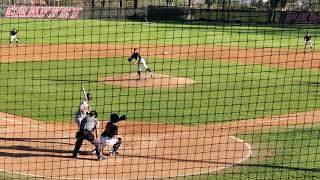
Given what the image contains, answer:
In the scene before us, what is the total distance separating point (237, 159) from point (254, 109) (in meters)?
5.92

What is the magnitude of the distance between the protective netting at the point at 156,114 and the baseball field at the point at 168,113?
40 millimetres

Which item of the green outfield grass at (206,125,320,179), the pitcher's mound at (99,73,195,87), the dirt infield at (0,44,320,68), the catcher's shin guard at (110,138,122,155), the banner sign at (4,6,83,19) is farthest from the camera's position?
the banner sign at (4,6,83,19)

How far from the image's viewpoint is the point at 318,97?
20.3m

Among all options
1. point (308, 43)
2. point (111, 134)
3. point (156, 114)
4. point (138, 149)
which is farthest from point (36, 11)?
point (111, 134)

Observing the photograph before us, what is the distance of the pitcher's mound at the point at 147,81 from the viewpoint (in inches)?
855

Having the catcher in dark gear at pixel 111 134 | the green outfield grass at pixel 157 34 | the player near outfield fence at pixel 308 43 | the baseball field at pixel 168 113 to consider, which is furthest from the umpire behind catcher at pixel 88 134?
the green outfield grass at pixel 157 34

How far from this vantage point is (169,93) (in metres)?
20.4

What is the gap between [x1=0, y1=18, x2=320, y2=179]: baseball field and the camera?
12000 millimetres

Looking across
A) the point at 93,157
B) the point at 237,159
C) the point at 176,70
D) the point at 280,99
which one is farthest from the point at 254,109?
the point at 176,70

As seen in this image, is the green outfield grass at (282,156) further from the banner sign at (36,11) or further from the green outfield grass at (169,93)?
the banner sign at (36,11)

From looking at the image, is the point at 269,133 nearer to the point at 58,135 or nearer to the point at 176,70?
the point at 58,135

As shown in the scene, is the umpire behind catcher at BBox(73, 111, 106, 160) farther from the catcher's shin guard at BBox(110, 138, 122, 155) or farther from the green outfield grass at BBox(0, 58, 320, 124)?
the green outfield grass at BBox(0, 58, 320, 124)

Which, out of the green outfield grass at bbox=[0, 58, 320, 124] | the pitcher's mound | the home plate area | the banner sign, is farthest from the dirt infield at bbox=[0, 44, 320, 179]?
the banner sign

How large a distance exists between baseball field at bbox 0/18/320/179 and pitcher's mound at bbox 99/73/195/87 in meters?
0.04
